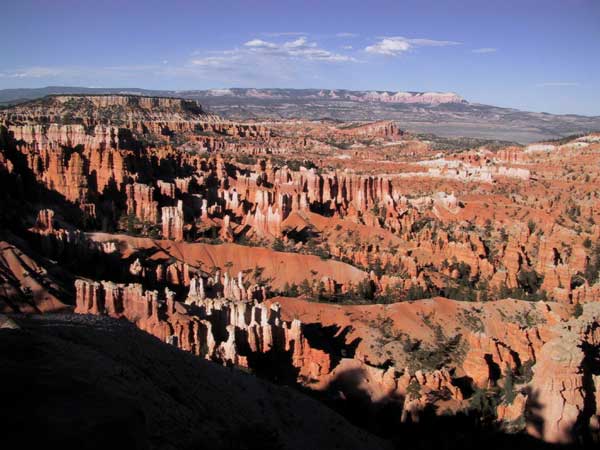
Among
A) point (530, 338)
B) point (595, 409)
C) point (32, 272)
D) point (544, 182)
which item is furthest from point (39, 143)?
point (544, 182)

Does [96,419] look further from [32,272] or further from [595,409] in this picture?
[32,272]

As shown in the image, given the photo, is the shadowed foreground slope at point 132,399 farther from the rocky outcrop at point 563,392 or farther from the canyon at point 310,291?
the rocky outcrop at point 563,392

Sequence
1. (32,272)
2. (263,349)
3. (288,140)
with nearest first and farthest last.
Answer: (263,349), (32,272), (288,140)

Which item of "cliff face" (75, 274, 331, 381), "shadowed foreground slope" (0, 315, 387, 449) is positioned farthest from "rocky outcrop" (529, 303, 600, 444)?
"cliff face" (75, 274, 331, 381)

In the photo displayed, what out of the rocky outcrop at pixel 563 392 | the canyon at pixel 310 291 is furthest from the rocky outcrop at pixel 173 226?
the rocky outcrop at pixel 563 392

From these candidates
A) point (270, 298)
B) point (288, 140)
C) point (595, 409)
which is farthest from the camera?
point (288, 140)

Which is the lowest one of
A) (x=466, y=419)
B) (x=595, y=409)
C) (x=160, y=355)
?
(x=466, y=419)

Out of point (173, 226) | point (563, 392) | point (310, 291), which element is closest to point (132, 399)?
point (563, 392)

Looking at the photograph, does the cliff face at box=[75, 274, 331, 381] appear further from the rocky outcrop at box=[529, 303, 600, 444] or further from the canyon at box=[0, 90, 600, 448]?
the rocky outcrop at box=[529, 303, 600, 444]
